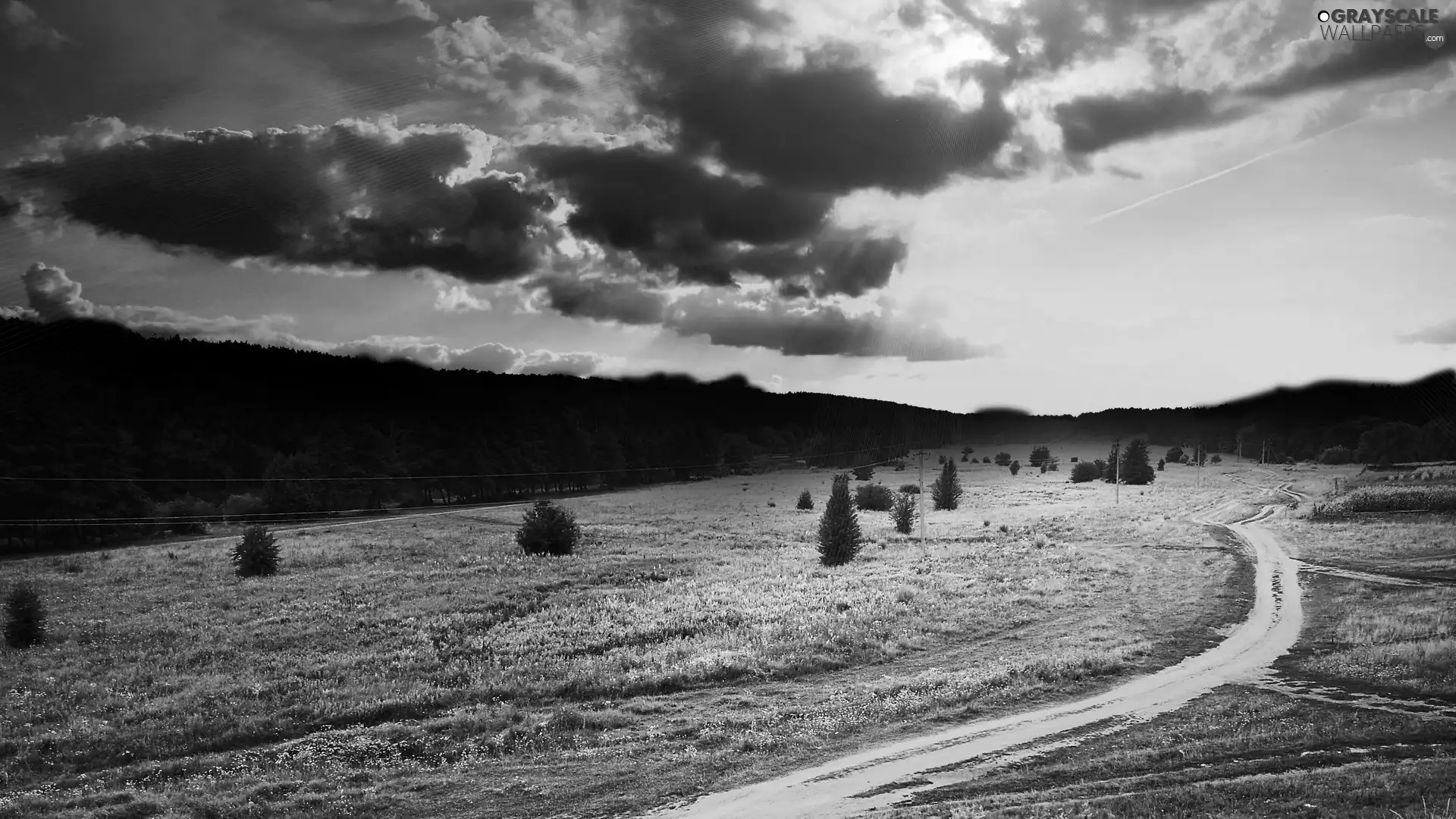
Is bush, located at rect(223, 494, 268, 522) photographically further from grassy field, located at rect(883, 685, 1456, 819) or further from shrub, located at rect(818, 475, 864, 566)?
grassy field, located at rect(883, 685, 1456, 819)

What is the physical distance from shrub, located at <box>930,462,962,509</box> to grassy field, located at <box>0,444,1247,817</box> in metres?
31.1

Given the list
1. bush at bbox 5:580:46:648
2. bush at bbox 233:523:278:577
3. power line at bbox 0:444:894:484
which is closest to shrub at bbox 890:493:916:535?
bush at bbox 233:523:278:577

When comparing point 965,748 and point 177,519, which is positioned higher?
point 965,748

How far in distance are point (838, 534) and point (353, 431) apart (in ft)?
321

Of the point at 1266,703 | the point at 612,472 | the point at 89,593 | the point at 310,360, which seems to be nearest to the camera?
the point at 1266,703

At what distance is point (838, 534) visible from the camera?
50938 millimetres

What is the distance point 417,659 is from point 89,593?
1190 inches

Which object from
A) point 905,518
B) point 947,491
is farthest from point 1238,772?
point 947,491

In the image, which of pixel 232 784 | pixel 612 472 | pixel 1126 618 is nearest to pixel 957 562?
pixel 1126 618

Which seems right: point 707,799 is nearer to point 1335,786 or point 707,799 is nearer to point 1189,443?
point 1335,786

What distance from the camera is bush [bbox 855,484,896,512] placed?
93375mm

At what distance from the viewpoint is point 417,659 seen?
28.7m

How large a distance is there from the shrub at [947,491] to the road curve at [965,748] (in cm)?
6117

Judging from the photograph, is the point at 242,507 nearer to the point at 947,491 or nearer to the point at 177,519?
the point at 177,519
